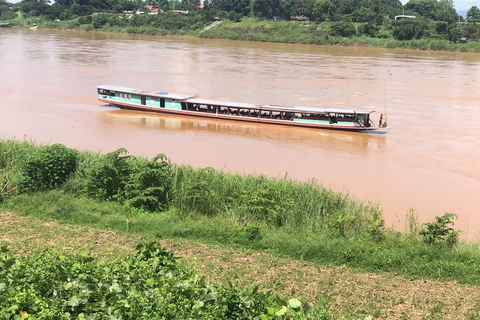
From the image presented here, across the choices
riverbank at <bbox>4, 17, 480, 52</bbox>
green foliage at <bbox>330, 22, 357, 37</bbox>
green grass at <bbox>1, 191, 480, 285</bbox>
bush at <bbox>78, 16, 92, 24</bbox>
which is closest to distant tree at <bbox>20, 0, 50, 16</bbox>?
riverbank at <bbox>4, 17, 480, 52</bbox>

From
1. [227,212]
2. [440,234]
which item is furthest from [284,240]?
[440,234]

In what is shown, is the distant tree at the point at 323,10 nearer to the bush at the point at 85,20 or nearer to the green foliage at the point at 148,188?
the bush at the point at 85,20

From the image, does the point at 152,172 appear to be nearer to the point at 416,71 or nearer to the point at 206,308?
the point at 206,308

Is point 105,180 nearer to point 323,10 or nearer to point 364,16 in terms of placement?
point 364,16

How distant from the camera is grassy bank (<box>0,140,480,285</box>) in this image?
24.5ft

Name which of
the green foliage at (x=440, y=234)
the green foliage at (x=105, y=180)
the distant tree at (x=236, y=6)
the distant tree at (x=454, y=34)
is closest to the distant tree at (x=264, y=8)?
the distant tree at (x=236, y=6)

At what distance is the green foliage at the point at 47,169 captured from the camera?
957 centimetres

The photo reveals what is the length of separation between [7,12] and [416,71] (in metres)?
59.9

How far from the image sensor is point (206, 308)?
15.3ft

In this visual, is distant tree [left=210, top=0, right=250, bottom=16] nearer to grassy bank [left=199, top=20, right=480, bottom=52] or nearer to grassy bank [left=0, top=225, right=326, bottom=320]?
grassy bank [left=199, top=20, right=480, bottom=52]

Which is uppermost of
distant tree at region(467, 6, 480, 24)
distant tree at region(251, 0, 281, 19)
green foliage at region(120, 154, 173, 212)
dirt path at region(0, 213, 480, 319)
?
distant tree at region(251, 0, 281, 19)

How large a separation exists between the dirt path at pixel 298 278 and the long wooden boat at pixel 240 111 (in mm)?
11107

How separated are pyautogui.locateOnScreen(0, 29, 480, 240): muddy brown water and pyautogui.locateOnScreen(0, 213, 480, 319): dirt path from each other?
10.8ft

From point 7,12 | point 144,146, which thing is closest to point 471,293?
point 144,146
